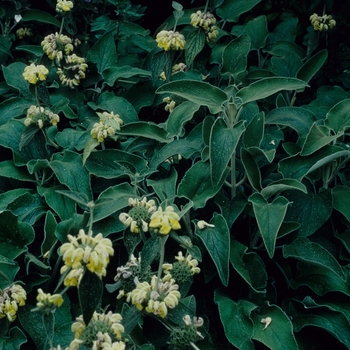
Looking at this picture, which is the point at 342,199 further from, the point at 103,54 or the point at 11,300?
the point at 103,54

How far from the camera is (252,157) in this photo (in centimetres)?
169

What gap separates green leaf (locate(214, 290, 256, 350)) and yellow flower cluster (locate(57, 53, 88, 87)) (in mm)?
959

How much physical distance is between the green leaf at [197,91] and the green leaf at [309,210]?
0.37 m

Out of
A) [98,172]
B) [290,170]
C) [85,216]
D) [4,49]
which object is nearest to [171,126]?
[98,172]

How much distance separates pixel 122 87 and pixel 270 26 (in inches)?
36.3

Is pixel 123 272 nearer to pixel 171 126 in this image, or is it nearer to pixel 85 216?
pixel 85 216

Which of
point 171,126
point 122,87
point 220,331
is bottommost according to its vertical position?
point 220,331

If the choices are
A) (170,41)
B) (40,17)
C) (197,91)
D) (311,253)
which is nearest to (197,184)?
(197,91)

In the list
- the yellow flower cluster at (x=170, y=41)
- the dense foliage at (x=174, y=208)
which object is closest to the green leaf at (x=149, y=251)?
the dense foliage at (x=174, y=208)

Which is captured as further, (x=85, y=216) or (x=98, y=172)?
(x=98, y=172)

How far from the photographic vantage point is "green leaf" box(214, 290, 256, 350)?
4.91ft

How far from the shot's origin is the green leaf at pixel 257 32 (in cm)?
248

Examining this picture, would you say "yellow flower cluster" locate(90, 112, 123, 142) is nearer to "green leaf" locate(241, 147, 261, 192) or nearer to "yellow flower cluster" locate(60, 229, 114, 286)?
"green leaf" locate(241, 147, 261, 192)

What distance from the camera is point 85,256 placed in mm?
1100
